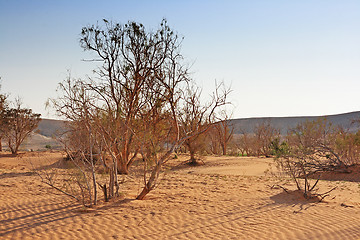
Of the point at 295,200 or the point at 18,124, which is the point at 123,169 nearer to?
the point at 295,200

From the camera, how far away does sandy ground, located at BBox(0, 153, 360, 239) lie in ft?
21.0

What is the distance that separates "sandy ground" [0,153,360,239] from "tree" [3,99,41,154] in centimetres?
1844

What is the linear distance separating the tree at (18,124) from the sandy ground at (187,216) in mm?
18444

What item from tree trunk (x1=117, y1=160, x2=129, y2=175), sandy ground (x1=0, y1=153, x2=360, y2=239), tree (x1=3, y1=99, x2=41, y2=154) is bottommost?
sandy ground (x1=0, y1=153, x2=360, y2=239)

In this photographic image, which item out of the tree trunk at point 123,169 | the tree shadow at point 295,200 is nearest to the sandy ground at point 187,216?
the tree shadow at point 295,200

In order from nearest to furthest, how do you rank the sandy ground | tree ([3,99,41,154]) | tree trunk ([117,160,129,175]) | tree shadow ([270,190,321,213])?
1. the sandy ground
2. tree shadow ([270,190,321,213])
3. tree trunk ([117,160,129,175])
4. tree ([3,99,41,154])

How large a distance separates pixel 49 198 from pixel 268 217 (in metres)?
5.88

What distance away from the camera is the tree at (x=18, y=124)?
27005 mm

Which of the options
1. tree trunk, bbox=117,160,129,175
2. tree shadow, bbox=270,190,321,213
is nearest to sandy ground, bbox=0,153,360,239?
tree shadow, bbox=270,190,321,213

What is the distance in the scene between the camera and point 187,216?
7461 mm

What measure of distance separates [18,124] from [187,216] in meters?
24.2

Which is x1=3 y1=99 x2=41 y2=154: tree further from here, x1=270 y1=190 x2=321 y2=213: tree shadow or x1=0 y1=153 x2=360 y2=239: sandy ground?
x1=270 y1=190 x2=321 y2=213: tree shadow

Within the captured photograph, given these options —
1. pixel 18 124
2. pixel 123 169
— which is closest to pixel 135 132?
pixel 123 169

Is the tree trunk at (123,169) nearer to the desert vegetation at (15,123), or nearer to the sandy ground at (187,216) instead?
the sandy ground at (187,216)
